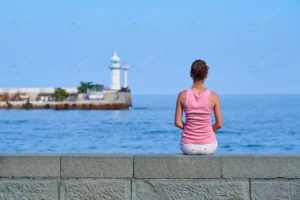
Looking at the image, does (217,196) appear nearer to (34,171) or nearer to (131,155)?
(131,155)

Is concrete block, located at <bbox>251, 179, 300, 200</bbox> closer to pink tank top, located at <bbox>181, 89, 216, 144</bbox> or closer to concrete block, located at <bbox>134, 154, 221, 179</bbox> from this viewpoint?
concrete block, located at <bbox>134, 154, 221, 179</bbox>

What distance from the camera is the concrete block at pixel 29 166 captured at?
8.71 metres

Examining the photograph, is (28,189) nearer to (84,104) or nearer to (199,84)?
(199,84)

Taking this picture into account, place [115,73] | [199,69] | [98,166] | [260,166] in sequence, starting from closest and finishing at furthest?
[199,69] < [260,166] < [98,166] < [115,73]

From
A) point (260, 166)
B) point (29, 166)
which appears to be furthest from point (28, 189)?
point (260, 166)

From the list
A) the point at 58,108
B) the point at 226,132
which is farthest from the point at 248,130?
the point at 58,108

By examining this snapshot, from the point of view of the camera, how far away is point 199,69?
27.8 ft

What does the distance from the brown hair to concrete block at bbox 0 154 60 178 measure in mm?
1770

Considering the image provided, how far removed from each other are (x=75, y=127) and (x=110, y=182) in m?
75.9

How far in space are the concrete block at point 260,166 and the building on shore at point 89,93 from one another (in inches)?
4577

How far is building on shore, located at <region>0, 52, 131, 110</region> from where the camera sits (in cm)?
12838

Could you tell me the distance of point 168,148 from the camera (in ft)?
171

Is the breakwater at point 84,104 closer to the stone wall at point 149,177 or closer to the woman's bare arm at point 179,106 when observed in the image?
the stone wall at point 149,177

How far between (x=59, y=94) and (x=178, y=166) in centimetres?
13785
